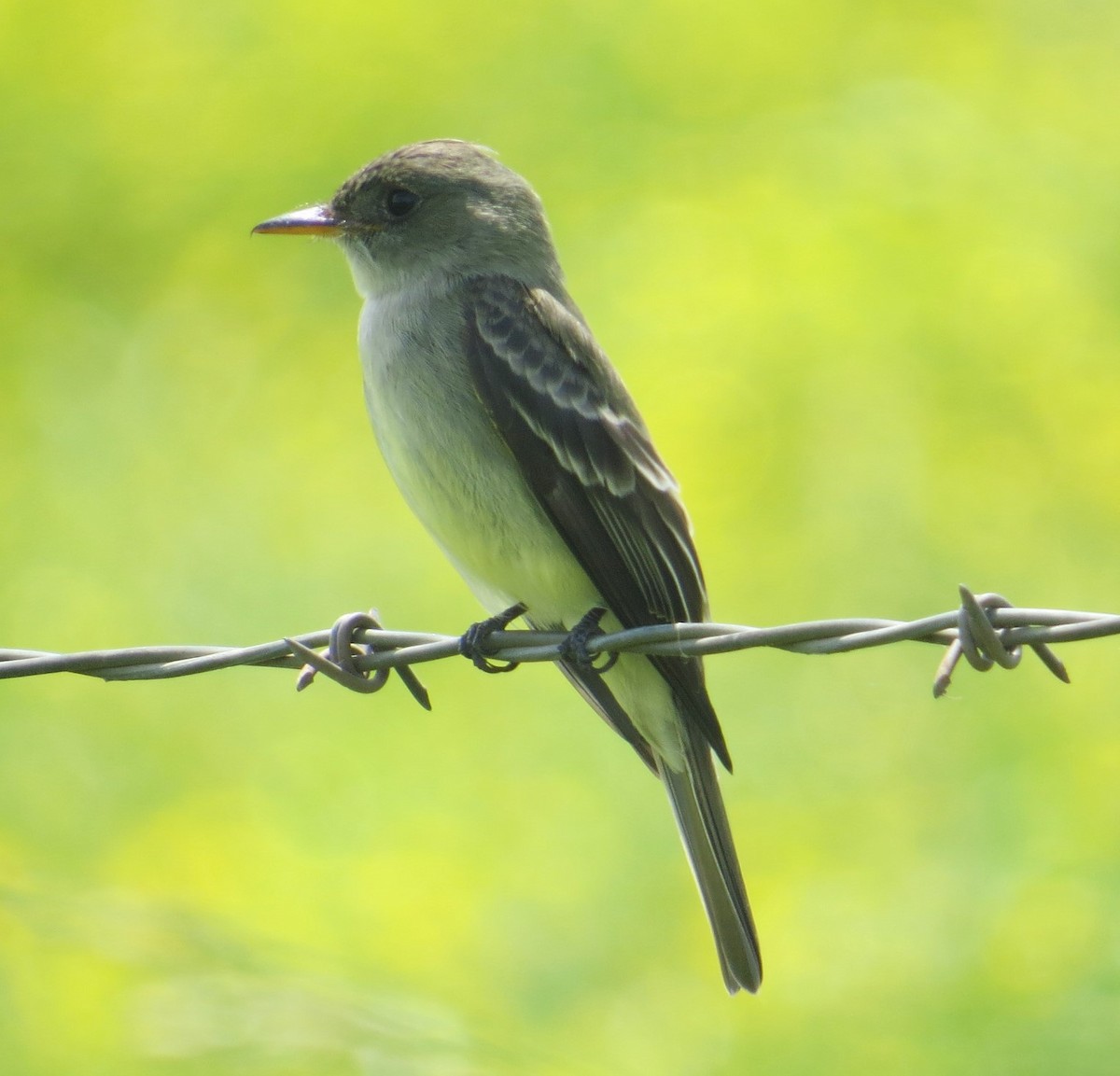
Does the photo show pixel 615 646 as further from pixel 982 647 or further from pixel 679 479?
pixel 679 479

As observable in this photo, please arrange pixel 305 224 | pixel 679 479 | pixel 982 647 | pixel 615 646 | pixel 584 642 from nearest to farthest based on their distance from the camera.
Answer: pixel 982 647 < pixel 615 646 < pixel 584 642 < pixel 305 224 < pixel 679 479

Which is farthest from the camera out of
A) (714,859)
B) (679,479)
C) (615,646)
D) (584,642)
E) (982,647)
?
(679,479)

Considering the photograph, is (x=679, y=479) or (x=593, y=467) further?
(x=679, y=479)

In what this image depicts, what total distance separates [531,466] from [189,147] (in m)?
5.06

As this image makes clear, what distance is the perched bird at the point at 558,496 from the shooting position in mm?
4047

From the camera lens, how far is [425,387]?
13.7 feet

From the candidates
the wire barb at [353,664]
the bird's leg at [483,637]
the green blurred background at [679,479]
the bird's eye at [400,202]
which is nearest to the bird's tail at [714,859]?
the bird's leg at [483,637]

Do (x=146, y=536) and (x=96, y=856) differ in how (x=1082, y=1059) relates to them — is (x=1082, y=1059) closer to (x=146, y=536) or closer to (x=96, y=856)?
(x=96, y=856)

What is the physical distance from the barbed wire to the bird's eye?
1579mm

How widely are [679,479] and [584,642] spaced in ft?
11.2

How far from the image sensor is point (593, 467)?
4164mm

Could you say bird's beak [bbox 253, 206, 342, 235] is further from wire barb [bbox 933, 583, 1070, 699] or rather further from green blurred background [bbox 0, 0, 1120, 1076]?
wire barb [bbox 933, 583, 1070, 699]

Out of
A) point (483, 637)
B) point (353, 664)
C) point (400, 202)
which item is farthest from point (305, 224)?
point (353, 664)

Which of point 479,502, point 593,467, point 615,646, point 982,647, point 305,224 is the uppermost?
point 305,224
